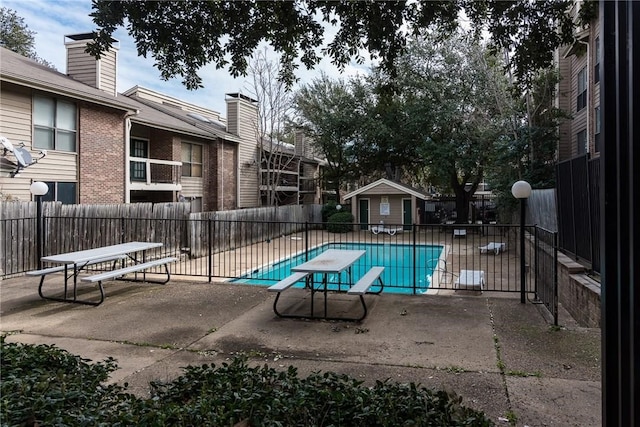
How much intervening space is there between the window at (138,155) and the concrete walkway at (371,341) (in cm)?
966

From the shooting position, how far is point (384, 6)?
4.30 meters

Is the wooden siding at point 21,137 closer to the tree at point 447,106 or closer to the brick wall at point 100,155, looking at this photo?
the brick wall at point 100,155

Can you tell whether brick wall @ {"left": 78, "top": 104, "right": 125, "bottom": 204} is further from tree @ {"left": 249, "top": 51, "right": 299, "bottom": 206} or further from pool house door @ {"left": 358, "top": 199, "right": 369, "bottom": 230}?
pool house door @ {"left": 358, "top": 199, "right": 369, "bottom": 230}

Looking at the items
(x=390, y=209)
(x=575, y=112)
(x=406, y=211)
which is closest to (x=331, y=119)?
(x=390, y=209)

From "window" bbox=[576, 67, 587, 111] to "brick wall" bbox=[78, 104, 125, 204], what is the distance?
1662 cm

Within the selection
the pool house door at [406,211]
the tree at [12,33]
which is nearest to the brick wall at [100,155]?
the tree at [12,33]

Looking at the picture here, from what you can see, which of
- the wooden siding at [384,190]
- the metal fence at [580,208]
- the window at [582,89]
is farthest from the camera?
the wooden siding at [384,190]

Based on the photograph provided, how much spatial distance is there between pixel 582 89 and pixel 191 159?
16600 millimetres

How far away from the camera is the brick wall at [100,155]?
42.7ft

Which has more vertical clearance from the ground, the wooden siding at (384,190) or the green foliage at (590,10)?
the wooden siding at (384,190)

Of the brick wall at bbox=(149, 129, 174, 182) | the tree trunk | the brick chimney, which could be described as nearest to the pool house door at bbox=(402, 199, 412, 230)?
the tree trunk

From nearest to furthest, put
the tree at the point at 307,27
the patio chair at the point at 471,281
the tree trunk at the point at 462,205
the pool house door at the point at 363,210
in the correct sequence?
the tree at the point at 307,27, the patio chair at the point at 471,281, the tree trunk at the point at 462,205, the pool house door at the point at 363,210

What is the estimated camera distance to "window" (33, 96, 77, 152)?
1166 cm
